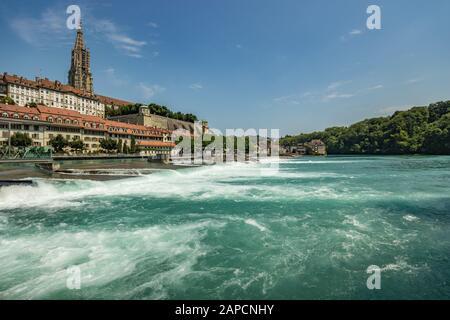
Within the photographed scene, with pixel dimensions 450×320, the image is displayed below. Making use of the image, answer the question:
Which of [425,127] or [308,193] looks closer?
[308,193]

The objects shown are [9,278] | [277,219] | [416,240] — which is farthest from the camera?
[277,219]

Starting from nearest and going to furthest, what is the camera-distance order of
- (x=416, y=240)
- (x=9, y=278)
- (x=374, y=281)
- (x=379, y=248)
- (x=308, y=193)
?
1. (x=374, y=281)
2. (x=9, y=278)
3. (x=379, y=248)
4. (x=416, y=240)
5. (x=308, y=193)

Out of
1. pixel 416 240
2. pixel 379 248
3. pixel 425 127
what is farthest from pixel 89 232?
pixel 425 127

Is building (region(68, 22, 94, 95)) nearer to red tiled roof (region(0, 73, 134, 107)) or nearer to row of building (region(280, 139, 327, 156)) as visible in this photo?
red tiled roof (region(0, 73, 134, 107))

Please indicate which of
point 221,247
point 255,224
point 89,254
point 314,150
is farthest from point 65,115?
point 314,150

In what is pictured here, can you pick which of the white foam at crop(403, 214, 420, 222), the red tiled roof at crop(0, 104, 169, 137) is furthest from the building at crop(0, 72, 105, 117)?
the white foam at crop(403, 214, 420, 222)

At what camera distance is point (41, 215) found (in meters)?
14.0

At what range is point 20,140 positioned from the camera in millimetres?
53281

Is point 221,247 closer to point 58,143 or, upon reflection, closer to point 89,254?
point 89,254

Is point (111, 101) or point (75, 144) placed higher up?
point (111, 101)

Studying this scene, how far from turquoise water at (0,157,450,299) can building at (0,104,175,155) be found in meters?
43.6

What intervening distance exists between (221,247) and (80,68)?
154173 mm
